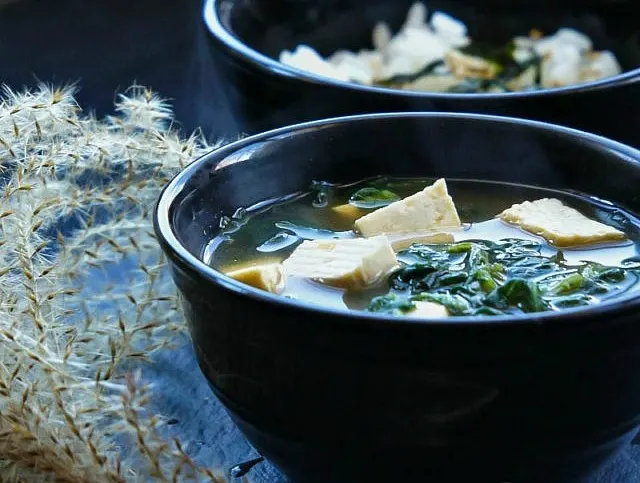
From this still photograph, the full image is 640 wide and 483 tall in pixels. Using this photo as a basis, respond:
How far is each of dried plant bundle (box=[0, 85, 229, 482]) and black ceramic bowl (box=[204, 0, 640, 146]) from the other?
17 centimetres

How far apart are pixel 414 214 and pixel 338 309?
1.27ft

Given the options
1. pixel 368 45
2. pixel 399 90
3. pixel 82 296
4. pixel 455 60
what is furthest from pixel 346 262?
pixel 368 45

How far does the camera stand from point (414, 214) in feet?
4.82

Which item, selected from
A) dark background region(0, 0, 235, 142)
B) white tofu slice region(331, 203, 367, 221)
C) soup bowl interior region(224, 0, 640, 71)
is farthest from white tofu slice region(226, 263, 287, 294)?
soup bowl interior region(224, 0, 640, 71)

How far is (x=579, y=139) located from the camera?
4.95 feet

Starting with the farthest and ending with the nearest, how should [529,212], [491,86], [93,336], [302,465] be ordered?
[491,86]
[93,336]
[529,212]
[302,465]

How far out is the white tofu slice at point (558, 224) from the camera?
1.46m

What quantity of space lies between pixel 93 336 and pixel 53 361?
260 millimetres

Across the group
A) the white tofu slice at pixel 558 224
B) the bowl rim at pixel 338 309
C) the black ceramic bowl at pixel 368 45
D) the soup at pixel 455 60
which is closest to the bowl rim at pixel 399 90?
the black ceramic bowl at pixel 368 45

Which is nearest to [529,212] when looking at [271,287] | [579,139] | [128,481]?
[579,139]

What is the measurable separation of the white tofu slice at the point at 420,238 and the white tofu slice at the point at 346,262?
0.27 ft

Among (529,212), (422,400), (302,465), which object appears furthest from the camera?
(529,212)

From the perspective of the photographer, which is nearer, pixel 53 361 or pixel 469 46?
pixel 53 361

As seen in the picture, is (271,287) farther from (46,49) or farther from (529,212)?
(46,49)
